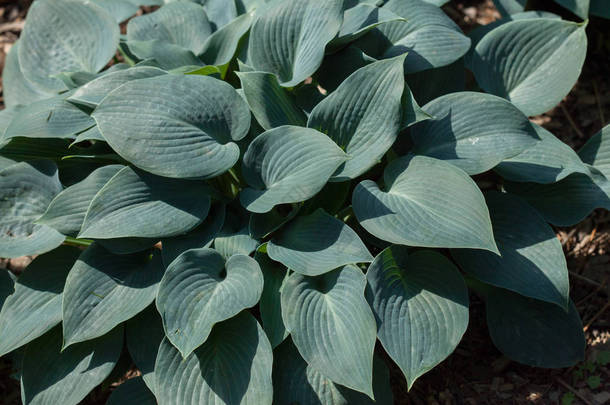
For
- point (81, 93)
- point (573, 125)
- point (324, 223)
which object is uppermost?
point (81, 93)

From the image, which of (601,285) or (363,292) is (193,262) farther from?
(601,285)

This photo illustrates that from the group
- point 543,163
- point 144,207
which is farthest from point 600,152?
point 144,207

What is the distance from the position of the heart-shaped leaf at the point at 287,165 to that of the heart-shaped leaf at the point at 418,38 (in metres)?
0.71

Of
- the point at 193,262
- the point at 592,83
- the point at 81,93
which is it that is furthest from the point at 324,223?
the point at 592,83

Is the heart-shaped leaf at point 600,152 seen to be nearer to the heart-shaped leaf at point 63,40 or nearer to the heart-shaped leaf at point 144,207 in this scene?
the heart-shaped leaf at point 144,207

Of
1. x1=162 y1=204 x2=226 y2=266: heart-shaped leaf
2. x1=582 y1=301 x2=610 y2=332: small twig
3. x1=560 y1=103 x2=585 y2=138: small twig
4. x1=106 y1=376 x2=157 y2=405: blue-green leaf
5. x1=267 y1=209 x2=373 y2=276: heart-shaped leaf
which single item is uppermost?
x1=267 y1=209 x2=373 y2=276: heart-shaped leaf

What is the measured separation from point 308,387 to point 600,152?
5.35ft

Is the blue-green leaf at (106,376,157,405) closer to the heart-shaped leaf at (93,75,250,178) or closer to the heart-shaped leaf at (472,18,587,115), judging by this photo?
the heart-shaped leaf at (93,75,250,178)

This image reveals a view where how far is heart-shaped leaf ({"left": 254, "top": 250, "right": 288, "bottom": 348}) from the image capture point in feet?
7.36

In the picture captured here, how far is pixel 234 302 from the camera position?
212cm

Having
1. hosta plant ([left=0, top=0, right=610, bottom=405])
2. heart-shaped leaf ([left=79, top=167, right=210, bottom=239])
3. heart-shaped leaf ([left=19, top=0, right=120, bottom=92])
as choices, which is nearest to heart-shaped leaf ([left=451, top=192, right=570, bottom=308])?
hosta plant ([left=0, top=0, right=610, bottom=405])

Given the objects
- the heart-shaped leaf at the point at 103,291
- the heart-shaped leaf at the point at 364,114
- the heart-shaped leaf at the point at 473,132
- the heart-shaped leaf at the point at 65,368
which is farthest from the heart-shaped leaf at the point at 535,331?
the heart-shaped leaf at the point at 65,368

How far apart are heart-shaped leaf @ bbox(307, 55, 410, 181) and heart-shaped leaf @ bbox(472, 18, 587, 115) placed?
69 cm

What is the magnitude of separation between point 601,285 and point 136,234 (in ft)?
7.09
